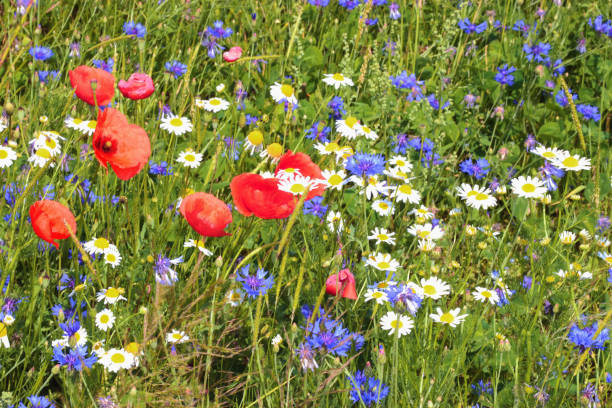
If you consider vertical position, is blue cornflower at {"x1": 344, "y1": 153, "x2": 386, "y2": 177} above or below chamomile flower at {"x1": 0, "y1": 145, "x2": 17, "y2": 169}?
above

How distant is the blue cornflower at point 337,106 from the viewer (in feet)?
8.73

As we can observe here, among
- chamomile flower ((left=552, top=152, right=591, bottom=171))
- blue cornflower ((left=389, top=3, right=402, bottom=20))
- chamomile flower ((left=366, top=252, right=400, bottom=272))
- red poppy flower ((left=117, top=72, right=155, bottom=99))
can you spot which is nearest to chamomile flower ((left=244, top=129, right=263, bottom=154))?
red poppy flower ((left=117, top=72, right=155, bottom=99))

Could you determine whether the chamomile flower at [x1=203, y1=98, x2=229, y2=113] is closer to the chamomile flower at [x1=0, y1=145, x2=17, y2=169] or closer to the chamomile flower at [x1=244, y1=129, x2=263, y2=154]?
the chamomile flower at [x1=244, y1=129, x2=263, y2=154]

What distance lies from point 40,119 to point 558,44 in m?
2.21

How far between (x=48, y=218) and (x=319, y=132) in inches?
46.6

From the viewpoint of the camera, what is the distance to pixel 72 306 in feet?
5.81

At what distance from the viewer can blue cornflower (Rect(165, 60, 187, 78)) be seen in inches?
105

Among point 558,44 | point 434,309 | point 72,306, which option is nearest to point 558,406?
point 434,309

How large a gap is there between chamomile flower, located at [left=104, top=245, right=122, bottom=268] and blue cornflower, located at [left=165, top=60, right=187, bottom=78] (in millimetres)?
994

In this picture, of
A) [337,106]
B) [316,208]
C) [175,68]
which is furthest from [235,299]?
[175,68]

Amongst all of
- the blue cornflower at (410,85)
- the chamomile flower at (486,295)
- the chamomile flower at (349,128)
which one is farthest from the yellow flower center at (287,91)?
the chamomile flower at (486,295)

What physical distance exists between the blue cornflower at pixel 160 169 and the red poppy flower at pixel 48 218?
2.39 feet

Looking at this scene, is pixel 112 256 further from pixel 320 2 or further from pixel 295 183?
pixel 320 2

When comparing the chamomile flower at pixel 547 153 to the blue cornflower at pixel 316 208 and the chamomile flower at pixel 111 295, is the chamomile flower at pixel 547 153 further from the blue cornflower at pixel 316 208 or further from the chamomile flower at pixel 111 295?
the chamomile flower at pixel 111 295
